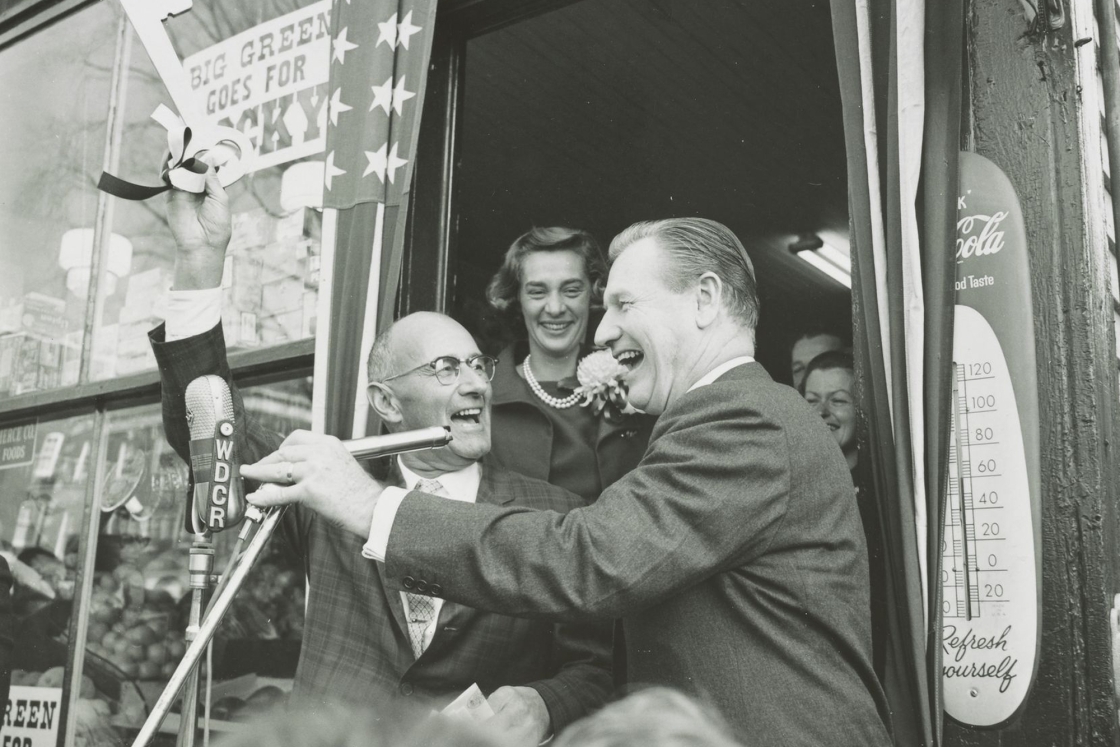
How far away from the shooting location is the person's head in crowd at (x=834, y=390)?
3.40 m

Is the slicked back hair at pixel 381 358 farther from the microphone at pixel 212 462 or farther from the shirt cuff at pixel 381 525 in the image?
the shirt cuff at pixel 381 525

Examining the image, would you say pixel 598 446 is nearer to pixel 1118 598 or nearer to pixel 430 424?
pixel 430 424

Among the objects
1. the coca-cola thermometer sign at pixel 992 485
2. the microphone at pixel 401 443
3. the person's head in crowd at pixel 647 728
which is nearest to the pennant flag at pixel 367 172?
the microphone at pixel 401 443

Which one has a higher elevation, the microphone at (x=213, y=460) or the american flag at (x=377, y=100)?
the american flag at (x=377, y=100)

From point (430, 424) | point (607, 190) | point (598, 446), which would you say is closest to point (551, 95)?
point (607, 190)

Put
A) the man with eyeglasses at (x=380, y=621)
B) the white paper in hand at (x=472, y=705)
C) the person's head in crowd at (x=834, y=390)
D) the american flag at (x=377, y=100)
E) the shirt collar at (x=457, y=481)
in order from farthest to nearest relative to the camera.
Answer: the person's head in crowd at (x=834, y=390)
the american flag at (x=377, y=100)
the shirt collar at (x=457, y=481)
the man with eyeglasses at (x=380, y=621)
the white paper in hand at (x=472, y=705)

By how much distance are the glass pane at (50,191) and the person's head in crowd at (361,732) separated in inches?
139

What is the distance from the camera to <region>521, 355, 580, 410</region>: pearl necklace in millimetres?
3061

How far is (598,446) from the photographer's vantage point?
2.95m

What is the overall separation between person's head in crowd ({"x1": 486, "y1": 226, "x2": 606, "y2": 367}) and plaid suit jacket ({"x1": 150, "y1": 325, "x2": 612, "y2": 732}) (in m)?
1.01

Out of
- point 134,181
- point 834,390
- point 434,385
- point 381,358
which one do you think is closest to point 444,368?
point 434,385

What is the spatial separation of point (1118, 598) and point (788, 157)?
372 centimetres

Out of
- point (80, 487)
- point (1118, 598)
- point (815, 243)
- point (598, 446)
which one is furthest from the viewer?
point (815, 243)

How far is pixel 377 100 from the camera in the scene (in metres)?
2.79
